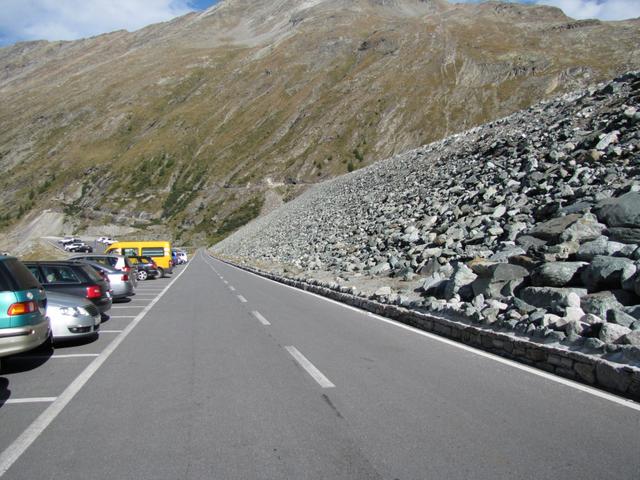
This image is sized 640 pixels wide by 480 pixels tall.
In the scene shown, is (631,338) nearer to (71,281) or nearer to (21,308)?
(21,308)

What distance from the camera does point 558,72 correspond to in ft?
271

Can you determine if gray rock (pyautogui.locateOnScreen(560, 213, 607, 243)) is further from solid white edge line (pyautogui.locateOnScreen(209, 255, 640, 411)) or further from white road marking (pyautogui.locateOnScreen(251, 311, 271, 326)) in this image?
white road marking (pyautogui.locateOnScreen(251, 311, 271, 326))

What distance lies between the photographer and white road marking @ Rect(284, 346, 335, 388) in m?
A: 6.21

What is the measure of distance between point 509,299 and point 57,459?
8080 mm

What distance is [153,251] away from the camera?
33219 mm

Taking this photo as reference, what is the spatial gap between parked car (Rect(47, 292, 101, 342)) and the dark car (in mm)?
Answer: 2144

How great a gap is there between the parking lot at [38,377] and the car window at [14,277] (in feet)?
4.11

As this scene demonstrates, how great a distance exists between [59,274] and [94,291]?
1.02 metres

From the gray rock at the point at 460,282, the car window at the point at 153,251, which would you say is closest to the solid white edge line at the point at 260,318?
the gray rock at the point at 460,282

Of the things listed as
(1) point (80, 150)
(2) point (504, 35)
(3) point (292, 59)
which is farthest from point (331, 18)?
(1) point (80, 150)

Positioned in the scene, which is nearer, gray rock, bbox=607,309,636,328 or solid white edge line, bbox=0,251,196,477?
solid white edge line, bbox=0,251,196,477

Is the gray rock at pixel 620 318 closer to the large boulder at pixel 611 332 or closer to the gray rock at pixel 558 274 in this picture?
the large boulder at pixel 611 332

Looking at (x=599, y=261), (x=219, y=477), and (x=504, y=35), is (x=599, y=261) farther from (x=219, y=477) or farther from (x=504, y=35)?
(x=504, y=35)

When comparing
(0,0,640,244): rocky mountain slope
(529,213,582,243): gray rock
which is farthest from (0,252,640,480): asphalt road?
(0,0,640,244): rocky mountain slope
